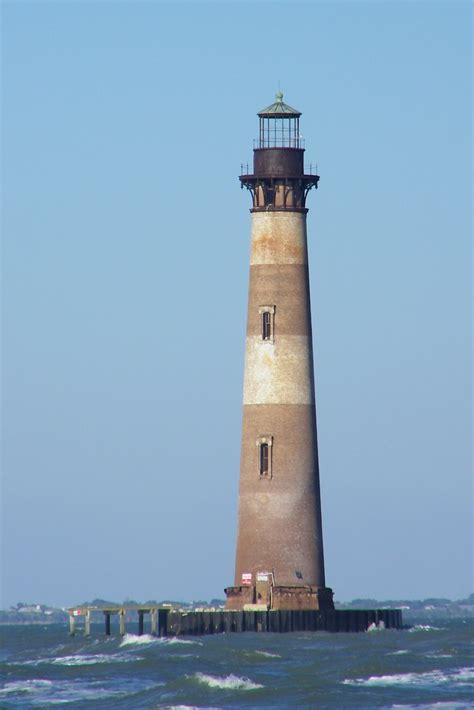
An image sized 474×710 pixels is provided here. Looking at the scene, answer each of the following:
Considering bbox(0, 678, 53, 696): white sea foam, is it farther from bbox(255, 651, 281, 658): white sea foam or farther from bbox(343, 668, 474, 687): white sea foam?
bbox(343, 668, 474, 687): white sea foam

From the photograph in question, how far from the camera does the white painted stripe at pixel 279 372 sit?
Result: 66375 mm

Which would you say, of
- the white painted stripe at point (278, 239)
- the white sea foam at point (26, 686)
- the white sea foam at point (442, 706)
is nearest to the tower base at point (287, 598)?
the white painted stripe at point (278, 239)

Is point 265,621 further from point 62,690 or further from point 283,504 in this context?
point 62,690

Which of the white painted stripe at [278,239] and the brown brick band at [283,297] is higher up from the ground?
the white painted stripe at [278,239]

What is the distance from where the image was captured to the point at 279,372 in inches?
2616

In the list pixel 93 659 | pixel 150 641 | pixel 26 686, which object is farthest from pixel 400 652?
pixel 26 686

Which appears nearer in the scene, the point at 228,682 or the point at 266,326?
the point at 228,682

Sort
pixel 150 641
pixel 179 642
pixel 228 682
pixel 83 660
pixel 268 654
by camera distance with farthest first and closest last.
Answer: pixel 150 641 → pixel 179 642 → pixel 83 660 → pixel 268 654 → pixel 228 682

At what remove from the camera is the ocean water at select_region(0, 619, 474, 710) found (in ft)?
161

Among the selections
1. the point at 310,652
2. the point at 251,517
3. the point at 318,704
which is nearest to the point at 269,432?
the point at 251,517

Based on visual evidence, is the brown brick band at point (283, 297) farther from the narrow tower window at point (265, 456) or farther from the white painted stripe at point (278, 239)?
the narrow tower window at point (265, 456)

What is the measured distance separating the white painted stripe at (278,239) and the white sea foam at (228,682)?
57.7ft

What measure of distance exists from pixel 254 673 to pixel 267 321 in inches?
596

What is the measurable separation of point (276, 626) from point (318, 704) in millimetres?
17455
